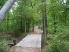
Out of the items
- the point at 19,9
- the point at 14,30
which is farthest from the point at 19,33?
the point at 19,9

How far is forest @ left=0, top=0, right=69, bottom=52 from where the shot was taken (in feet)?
12.2

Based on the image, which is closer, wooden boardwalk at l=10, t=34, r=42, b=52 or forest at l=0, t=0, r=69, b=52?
forest at l=0, t=0, r=69, b=52

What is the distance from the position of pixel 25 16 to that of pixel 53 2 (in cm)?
780

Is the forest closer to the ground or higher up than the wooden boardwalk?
higher up

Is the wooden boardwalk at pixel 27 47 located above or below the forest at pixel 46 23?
below

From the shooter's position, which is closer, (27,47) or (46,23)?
(27,47)

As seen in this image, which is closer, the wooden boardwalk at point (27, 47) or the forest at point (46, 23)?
the forest at point (46, 23)

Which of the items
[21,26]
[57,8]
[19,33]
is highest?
[57,8]

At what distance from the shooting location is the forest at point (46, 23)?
3.71 m

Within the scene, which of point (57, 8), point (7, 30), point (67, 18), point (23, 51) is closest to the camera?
point (23, 51)

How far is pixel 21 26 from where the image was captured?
13.7 metres

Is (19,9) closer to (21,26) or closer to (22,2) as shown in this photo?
(22,2)

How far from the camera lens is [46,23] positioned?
9.97 m

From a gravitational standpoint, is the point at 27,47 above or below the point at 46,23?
below
